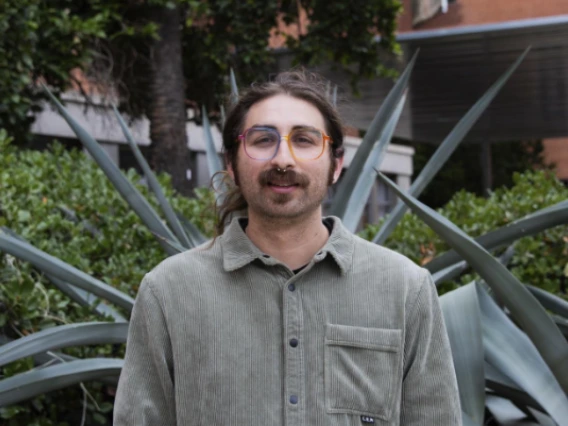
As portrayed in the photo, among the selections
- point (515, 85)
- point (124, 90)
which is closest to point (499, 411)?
point (124, 90)

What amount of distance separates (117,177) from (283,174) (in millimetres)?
2094

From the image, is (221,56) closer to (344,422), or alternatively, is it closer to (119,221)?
(119,221)

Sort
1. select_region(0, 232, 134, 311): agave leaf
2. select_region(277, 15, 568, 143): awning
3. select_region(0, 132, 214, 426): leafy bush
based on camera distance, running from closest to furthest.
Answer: select_region(0, 232, 134, 311): agave leaf
select_region(0, 132, 214, 426): leafy bush
select_region(277, 15, 568, 143): awning

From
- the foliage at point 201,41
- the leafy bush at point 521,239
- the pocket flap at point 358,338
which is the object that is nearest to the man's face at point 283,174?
the pocket flap at point 358,338

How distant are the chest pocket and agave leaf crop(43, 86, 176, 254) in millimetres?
2036

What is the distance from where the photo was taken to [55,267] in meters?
3.27

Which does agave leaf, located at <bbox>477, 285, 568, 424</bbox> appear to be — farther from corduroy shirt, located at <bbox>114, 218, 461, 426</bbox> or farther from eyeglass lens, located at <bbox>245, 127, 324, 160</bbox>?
eyeglass lens, located at <bbox>245, 127, 324, 160</bbox>

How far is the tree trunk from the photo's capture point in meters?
9.20

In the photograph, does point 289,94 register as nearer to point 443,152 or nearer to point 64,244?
point 443,152

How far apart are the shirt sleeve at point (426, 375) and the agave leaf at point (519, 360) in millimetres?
882

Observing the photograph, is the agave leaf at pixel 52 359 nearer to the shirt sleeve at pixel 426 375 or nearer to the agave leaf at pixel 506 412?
the agave leaf at pixel 506 412

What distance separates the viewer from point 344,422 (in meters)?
1.70

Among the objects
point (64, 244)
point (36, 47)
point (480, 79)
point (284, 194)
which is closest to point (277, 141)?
point (284, 194)

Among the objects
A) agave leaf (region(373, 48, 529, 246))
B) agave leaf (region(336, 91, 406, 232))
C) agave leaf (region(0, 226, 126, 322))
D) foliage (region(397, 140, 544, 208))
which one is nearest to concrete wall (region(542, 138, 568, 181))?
foliage (region(397, 140, 544, 208))
